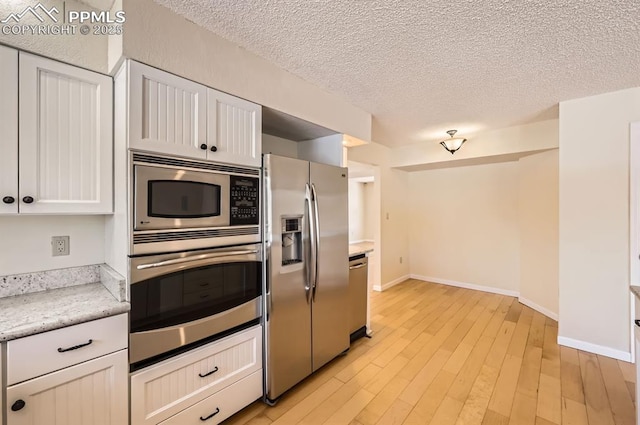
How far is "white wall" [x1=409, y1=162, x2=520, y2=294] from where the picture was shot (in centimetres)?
457

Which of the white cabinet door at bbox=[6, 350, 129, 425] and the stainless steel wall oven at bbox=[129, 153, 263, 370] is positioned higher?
the stainless steel wall oven at bbox=[129, 153, 263, 370]

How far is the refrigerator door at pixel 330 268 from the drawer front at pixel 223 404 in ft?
1.83

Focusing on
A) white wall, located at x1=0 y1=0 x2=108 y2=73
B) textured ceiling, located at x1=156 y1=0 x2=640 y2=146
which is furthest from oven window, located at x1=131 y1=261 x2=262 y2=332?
textured ceiling, located at x1=156 y1=0 x2=640 y2=146

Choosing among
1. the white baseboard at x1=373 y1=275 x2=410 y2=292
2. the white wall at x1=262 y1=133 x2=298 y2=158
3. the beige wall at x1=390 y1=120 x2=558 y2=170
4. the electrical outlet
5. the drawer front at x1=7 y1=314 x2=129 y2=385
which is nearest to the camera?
the drawer front at x1=7 y1=314 x2=129 y2=385

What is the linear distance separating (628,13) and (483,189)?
3.44 meters

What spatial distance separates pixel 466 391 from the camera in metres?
2.18

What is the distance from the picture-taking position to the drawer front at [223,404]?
1643 millimetres

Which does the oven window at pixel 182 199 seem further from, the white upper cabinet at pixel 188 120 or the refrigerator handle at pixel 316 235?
the refrigerator handle at pixel 316 235

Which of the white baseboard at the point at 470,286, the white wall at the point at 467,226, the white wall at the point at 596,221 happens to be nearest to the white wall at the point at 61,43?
the white wall at the point at 596,221

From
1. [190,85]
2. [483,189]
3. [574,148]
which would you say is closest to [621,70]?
[574,148]

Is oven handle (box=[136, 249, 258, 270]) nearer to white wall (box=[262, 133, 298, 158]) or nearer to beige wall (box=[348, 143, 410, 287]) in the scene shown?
white wall (box=[262, 133, 298, 158])

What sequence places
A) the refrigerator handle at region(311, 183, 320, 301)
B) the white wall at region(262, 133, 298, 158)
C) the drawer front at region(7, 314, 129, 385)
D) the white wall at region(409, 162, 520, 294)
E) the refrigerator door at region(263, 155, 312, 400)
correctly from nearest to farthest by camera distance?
the drawer front at region(7, 314, 129, 385)
the refrigerator door at region(263, 155, 312, 400)
the refrigerator handle at region(311, 183, 320, 301)
the white wall at region(262, 133, 298, 158)
the white wall at region(409, 162, 520, 294)

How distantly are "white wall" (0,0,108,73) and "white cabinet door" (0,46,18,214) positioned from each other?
0.31ft

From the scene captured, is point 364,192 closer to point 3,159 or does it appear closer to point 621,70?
point 621,70
